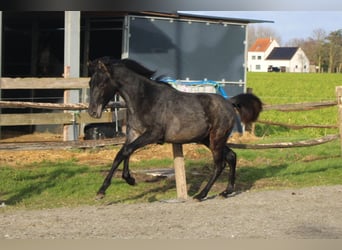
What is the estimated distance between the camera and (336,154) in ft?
44.8

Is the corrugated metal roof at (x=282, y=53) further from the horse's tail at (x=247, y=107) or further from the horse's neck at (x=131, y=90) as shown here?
the horse's neck at (x=131, y=90)

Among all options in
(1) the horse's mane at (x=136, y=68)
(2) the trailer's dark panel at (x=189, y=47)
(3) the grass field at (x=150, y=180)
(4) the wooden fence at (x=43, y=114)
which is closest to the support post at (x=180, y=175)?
(3) the grass field at (x=150, y=180)

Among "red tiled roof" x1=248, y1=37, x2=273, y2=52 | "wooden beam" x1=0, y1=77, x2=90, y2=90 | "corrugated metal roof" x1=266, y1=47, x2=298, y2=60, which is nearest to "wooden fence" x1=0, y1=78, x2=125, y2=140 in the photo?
"wooden beam" x1=0, y1=77, x2=90, y2=90

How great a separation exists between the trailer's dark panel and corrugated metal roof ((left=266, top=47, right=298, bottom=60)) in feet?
Result: 291

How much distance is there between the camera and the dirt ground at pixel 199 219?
5.12m

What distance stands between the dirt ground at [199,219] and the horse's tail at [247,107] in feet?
3.60

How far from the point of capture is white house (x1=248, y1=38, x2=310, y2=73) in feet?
339

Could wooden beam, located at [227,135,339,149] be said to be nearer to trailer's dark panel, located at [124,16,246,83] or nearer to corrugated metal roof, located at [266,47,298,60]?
trailer's dark panel, located at [124,16,246,83]

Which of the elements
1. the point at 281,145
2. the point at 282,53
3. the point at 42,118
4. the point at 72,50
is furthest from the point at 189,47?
the point at 282,53

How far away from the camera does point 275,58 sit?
113 metres

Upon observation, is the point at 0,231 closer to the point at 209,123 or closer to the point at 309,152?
the point at 209,123

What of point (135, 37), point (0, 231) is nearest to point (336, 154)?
point (135, 37)

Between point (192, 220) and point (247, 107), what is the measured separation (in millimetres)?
2863

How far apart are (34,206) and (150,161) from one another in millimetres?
4598
